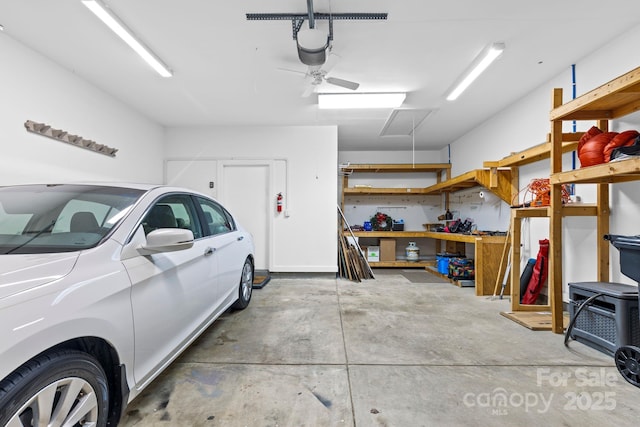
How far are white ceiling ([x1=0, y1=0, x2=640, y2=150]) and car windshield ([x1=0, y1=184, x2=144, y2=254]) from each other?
1.75 m

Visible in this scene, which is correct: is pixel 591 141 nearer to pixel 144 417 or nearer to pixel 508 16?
pixel 508 16

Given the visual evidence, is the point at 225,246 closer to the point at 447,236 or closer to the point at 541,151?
the point at 541,151

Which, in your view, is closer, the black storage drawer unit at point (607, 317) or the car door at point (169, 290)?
the car door at point (169, 290)

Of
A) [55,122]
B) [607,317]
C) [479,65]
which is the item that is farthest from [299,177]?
[607,317]

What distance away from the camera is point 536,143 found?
3.63 metres

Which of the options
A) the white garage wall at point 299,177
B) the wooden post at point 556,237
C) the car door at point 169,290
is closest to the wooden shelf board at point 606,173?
the wooden post at point 556,237

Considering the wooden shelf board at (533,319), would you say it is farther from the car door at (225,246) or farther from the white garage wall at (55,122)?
the white garage wall at (55,122)

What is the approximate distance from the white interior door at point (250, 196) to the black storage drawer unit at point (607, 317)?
167 inches

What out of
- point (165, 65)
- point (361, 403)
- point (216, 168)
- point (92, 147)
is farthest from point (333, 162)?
point (361, 403)

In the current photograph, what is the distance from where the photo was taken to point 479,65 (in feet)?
9.93

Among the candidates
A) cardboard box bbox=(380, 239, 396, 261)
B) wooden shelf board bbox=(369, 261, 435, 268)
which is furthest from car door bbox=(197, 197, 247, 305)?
cardboard box bbox=(380, 239, 396, 261)

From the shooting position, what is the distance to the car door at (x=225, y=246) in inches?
90.6

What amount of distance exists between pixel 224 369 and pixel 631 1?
4.35m

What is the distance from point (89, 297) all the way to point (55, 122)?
336 cm
